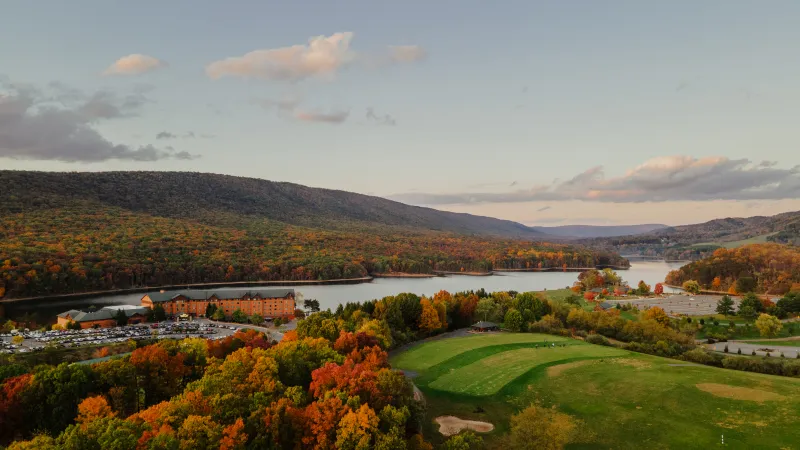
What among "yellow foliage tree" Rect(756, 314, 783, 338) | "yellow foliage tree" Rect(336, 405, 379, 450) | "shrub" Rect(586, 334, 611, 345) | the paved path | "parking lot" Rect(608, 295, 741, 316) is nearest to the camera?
"yellow foliage tree" Rect(336, 405, 379, 450)

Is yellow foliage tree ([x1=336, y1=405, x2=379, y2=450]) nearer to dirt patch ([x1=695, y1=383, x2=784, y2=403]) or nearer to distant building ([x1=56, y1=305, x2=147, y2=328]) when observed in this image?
dirt patch ([x1=695, y1=383, x2=784, y2=403])

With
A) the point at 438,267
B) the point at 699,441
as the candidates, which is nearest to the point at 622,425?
the point at 699,441

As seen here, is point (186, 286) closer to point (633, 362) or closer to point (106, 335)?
point (106, 335)

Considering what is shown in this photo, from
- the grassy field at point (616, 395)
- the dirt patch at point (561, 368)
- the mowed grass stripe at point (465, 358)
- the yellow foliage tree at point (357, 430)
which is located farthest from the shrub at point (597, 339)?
the yellow foliage tree at point (357, 430)

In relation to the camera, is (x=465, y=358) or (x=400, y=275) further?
(x=400, y=275)

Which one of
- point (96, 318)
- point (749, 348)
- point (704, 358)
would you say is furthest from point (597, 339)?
point (96, 318)

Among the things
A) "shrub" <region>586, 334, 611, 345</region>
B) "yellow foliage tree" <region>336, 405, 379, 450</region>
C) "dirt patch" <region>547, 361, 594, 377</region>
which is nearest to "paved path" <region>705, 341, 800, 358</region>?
"shrub" <region>586, 334, 611, 345</region>
